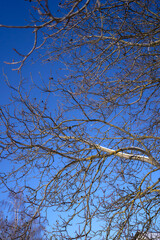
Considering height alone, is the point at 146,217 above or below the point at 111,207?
below

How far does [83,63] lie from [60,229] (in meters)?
3.56

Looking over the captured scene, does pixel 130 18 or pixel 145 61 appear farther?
pixel 145 61

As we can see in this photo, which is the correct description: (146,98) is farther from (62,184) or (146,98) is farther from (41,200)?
(41,200)

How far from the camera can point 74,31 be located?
18.2 ft

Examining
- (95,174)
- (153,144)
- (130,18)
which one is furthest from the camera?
(153,144)

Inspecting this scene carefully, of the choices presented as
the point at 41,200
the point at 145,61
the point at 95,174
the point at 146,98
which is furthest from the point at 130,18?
the point at 41,200

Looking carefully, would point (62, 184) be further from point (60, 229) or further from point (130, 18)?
point (130, 18)

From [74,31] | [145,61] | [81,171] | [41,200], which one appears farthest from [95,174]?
[74,31]

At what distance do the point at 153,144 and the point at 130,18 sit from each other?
290cm

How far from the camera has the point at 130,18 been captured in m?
5.01

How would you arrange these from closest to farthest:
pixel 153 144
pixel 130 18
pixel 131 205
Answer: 1. pixel 130 18
2. pixel 131 205
3. pixel 153 144

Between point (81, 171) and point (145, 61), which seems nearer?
point (145, 61)

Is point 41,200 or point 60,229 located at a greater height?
point 41,200

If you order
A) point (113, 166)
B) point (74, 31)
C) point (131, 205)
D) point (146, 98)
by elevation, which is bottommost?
point (131, 205)
